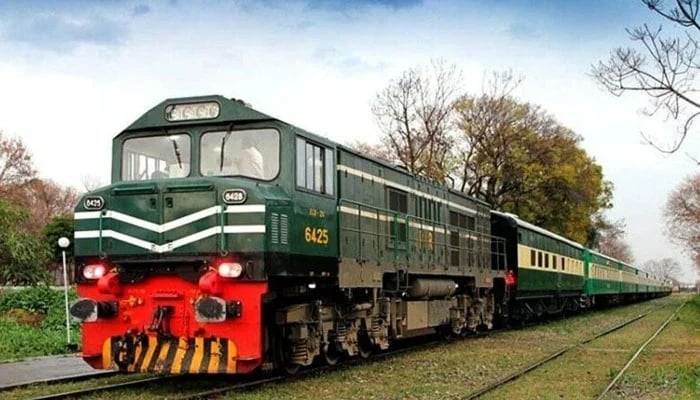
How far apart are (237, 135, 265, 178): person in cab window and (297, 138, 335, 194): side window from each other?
1.92 feet

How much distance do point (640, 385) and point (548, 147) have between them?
37.6 meters

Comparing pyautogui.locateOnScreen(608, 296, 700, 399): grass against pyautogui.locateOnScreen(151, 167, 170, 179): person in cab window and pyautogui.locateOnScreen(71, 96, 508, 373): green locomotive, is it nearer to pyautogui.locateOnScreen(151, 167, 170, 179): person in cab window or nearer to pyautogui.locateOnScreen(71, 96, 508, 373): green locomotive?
pyautogui.locateOnScreen(71, 96, 508, 373): green locomotive

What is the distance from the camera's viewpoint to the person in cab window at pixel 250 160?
11.8 m

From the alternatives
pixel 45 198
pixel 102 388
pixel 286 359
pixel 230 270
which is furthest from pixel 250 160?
pixel 45 198

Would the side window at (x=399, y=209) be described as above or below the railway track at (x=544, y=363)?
above

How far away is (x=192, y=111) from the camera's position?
12188mm

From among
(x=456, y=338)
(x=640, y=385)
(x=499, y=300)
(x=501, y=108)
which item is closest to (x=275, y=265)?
(x=640, y=385)

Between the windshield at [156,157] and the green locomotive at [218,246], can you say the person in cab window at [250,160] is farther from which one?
the windshield at [156,157]

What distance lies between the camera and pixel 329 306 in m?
13.4

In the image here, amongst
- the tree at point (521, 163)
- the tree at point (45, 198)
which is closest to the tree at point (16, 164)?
the tree at point (45, 198)

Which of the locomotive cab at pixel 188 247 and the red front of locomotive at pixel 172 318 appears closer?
the red front of locomotive at pixel 172 318

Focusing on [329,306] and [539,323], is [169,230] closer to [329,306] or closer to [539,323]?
[329,306]

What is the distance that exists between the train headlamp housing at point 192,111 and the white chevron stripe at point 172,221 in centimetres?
165

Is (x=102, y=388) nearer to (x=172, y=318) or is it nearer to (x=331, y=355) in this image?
(x=172, y=318)
